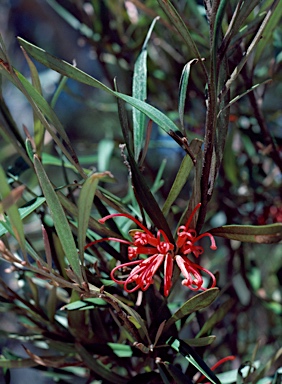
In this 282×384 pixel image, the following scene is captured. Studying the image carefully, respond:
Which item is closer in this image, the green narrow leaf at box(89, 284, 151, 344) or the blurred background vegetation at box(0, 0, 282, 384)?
the green narrow leaf at box(89, 284, 151, 344)

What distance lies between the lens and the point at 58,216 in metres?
0.32

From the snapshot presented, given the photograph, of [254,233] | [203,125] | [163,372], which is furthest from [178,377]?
[203,125]

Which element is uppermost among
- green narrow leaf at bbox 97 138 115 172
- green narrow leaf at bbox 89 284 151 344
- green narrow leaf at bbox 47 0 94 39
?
green narrow leaf at bbox 47 0 94 39

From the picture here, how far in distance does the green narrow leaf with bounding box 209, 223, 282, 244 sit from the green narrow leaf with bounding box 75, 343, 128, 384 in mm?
144

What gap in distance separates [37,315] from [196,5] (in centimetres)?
38

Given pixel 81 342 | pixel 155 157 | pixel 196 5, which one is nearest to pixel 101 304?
pixel 81 342

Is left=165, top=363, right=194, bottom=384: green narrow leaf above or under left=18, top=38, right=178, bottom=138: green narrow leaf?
under

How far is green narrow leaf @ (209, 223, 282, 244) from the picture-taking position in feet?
1.01

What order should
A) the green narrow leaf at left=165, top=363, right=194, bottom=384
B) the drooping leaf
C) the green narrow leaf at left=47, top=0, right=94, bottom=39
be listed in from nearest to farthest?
the drooping leaf, the green narrow leaf at left=165, top=363, right=194, bottom=384, the green narrow leaf at left=47, top=0, right=94, bottom=39

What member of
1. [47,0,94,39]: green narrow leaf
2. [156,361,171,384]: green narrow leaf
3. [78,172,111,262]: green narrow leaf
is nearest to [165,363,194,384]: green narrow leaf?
[156,361,171,384]: green narrow leaf

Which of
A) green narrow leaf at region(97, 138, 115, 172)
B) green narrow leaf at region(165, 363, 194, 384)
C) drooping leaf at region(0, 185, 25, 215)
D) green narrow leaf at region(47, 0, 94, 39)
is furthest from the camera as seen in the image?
green narrow leaf at region(47, 0, 94, 39)

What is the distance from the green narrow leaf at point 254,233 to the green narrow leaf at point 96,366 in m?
0.14

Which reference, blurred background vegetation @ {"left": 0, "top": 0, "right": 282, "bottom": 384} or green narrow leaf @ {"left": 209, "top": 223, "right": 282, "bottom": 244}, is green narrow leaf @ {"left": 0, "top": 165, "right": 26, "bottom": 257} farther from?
blurred background vegetation @ {"left": 0, "top": 0, "right": 282, "bottom": 384}

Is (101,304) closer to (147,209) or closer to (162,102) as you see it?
(147,209)
